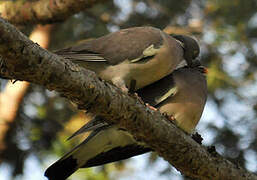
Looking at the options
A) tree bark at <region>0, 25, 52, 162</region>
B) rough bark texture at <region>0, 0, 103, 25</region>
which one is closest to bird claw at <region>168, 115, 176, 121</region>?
rough bark texture at <region>0, 0, 103, 25</region>

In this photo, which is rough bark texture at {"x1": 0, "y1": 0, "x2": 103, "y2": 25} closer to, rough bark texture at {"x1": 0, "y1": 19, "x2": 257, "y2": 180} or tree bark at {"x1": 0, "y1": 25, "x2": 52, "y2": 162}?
tree bark at {"x1": 0, "y1": 25, "x2": 52, "y2": 162}

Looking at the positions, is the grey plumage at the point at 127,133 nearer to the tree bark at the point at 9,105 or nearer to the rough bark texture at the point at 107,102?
the rough bark texture at the point at 107,102

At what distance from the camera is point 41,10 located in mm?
4836

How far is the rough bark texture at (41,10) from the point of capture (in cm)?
468

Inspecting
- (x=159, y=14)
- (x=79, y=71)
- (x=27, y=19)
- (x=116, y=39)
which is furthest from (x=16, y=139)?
(x=79, y=71)

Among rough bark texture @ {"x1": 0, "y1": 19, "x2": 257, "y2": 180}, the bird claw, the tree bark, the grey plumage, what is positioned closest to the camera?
rough bark texture @ {"x1": 0, "y1": 19, "x2": 257, "y2": 180}

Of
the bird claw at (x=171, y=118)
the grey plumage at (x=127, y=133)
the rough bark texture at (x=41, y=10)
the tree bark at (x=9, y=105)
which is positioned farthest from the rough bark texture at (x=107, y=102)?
the tree bark at (x=9, y=105)

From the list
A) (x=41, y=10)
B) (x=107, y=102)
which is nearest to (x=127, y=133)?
(x=107, y=102)

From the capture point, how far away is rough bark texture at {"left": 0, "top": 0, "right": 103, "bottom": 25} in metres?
4.68

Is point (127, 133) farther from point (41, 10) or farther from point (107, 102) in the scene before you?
point (41, 10)

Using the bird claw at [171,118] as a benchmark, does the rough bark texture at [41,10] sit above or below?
above

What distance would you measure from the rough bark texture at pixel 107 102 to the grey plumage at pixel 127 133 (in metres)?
0.55

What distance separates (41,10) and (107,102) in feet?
7.01

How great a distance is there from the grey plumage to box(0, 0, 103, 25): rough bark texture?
1.07 metres
